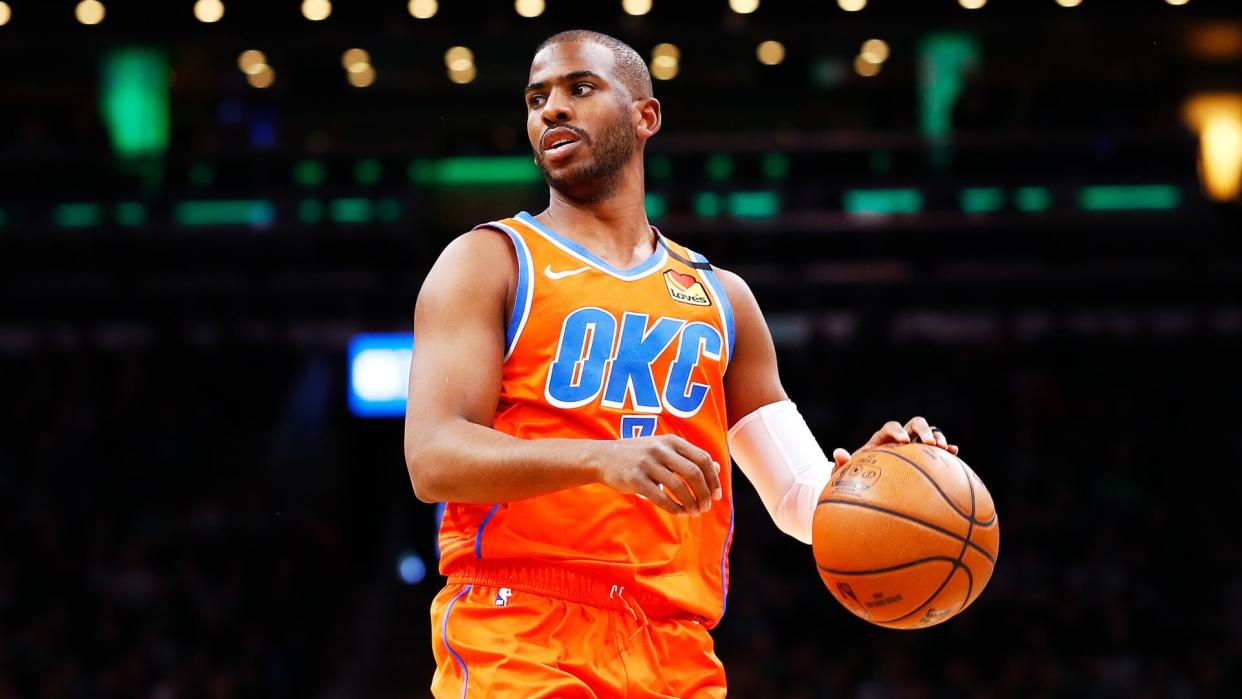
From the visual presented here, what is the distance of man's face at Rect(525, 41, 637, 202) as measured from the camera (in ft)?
11.6

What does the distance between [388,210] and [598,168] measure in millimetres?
12426

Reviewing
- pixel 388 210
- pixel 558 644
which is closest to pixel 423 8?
pixel 388 210

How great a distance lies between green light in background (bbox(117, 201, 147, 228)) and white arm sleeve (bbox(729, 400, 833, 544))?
1352cm

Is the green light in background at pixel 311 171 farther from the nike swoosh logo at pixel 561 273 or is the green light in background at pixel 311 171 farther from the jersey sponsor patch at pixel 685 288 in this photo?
the nike swoosh logo at pixel 561 273

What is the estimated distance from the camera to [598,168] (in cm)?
360

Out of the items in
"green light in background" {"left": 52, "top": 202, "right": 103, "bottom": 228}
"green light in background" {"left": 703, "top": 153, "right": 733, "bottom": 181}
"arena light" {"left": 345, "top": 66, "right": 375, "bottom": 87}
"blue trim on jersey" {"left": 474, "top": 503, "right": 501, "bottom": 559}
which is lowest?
"green light in background" {"left": 52, "top": 202, "right": 103, "bottom": 228}

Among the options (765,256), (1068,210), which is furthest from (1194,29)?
(765,256)

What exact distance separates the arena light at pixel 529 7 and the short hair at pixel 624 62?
8.65 metres

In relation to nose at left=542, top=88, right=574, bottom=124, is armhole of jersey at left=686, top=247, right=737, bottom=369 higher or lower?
lower

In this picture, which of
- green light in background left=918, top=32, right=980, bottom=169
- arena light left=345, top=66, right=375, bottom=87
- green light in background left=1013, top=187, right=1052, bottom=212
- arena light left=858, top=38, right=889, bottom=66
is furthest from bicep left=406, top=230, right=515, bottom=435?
arena light left=345, top=66, right=375, bottom=87

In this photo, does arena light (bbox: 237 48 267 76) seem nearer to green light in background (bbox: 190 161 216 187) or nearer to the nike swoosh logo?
green light in background (bbox: 190 161 216 187)

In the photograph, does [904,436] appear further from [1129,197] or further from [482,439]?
[1129,197]

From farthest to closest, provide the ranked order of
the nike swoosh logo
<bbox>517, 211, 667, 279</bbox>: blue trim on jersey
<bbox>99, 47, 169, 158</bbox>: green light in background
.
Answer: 1. <bbox>99, 47, 169, 158</bbox>: green light in background
2. <bbox>517, 211, 667, 279</bbox>: blue trim on jersey
3. the nike swoosh logo

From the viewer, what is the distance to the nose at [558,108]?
3.52m
